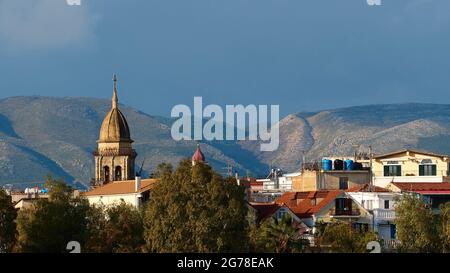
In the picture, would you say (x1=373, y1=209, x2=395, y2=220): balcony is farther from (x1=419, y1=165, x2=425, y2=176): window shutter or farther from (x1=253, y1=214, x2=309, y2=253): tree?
(x1=253, y1=214, x2=309, y2=253): tree

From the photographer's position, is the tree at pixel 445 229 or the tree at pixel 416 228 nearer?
the tree at pixel 445 229

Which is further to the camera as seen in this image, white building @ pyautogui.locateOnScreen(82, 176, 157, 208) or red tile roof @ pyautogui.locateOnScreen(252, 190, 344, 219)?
white building @ pyautogui.locateOnScreen(82, 176, 157, 208)

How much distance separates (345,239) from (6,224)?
62.5 ft

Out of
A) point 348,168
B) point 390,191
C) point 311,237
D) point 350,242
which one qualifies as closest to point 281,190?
point 348,168

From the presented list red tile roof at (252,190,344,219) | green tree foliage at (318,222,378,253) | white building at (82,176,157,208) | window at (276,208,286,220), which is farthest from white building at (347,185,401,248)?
green tree foliage at (318,222,378,253)

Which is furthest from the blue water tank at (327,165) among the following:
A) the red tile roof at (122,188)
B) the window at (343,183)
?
the red tile roof at (122,188)

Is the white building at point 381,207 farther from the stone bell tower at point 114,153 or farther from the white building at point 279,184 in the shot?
the stone bell tower at point 114,153

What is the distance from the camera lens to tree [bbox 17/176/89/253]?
80562 mm

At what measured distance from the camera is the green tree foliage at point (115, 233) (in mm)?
82750

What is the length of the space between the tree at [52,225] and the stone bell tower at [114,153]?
6945cm

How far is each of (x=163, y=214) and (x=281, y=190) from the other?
67708mm

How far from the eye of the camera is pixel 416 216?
95000 mm

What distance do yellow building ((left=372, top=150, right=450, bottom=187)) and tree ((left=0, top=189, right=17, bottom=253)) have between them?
155ft
